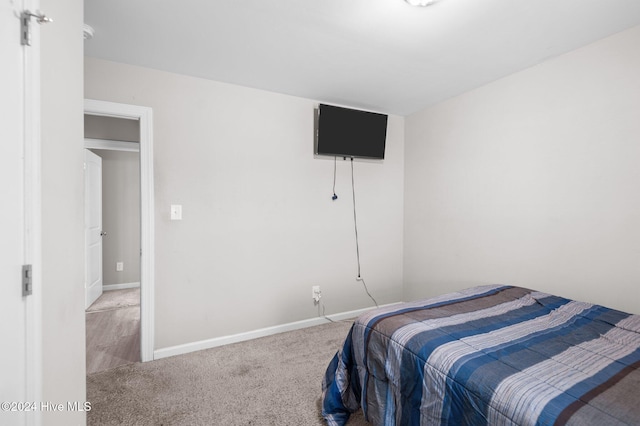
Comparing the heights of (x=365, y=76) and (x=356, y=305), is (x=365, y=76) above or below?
above

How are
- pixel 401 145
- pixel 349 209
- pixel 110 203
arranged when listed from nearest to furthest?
1. pixel 349 209
2. pixel 401 145
3. pixel 110 203

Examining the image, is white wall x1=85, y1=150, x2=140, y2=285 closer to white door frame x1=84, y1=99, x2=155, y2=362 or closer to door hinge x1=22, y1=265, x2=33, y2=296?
white door frame x1=84, y1=99, x2=155, y2=362

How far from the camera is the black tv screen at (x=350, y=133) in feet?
10.1

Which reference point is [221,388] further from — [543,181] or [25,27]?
[543,181]

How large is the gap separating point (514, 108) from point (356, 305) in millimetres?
2513

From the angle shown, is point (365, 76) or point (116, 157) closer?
point (365, 76)

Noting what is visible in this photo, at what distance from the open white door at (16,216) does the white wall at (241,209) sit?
1.54 m

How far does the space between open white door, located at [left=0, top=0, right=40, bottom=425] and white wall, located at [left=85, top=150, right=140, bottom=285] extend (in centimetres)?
410

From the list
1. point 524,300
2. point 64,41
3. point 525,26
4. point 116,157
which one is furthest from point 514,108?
point 116,157

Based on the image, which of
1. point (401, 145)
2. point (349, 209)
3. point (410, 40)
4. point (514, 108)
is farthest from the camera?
point (401, 145)

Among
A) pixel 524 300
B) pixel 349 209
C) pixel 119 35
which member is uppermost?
pixel 119 35

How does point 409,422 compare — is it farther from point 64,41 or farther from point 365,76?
point 365,76

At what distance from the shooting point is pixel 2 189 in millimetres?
888

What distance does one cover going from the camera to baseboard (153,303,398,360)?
2.51 meters
